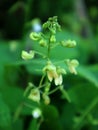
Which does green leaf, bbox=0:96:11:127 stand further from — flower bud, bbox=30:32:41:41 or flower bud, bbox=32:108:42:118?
flower bud, bbox=30:32:41:41

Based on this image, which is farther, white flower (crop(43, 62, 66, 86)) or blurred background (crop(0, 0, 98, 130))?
blurred background (crop(0, 0, 98, 130))

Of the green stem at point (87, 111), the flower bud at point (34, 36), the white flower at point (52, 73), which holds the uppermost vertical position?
the flower bud at point (34, 36)

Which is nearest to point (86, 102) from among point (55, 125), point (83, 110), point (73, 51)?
point (83, 110)

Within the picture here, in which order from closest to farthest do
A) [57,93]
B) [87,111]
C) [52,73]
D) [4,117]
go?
[52,73], [4,117], [87,111], [57,93]

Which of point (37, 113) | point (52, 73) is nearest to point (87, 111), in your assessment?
point (37, 113)

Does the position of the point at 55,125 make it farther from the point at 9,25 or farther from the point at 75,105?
the point at 9,25

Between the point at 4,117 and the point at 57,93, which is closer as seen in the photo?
the point at 4,117

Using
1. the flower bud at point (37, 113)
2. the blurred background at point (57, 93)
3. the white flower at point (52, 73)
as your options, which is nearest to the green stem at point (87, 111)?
the blurred background at point (57, 93)

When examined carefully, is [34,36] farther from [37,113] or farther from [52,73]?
[37,113]

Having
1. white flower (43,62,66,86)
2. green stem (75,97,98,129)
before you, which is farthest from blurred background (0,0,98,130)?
white flower (43,62,66,86)

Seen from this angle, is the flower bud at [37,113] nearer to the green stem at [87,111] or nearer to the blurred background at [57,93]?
the blurred background at [57,93]

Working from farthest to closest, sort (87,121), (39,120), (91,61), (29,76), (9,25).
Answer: (9,25) → (91,61) → (29,76) → (87,121) → (39,120)
